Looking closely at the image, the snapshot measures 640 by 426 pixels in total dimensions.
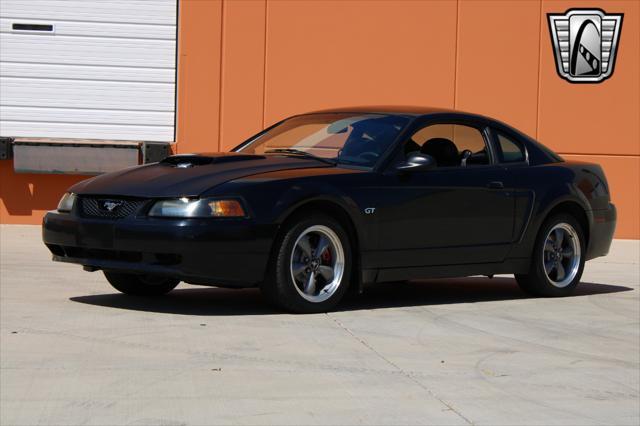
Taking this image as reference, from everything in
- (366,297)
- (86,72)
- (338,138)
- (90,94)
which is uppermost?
(86,72)

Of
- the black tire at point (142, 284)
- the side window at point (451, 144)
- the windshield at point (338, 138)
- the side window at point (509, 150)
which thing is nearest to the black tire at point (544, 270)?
the side window at point (509, 150)

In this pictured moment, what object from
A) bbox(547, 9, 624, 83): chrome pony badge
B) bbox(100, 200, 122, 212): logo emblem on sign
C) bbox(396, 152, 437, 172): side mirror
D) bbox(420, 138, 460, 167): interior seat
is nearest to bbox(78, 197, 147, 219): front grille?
bbox(100, 200, 122, 212): logo emblem on sign

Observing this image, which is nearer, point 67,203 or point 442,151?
point 67,203

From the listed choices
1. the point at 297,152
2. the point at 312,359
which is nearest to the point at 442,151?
the point at 297,152

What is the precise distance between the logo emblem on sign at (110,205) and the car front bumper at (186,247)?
88mm

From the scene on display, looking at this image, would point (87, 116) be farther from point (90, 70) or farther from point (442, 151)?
point (442, 151)

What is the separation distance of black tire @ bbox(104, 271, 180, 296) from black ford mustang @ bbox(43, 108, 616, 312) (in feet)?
0.04

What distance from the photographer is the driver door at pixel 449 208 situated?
8.41m

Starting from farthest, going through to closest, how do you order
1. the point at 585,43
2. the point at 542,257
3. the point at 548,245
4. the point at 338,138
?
the point at 585,43 < the point at 548,245 < the point at 542,257 < the point at 338,138

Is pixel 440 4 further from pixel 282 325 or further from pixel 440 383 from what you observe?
pixel 440 383

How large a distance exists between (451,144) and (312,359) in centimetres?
300

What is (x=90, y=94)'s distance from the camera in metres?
15.9

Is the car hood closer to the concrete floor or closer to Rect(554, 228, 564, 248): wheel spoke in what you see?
the concrete floor

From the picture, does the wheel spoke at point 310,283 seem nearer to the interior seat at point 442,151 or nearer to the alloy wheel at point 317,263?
the alloy wheel at point 317,263
